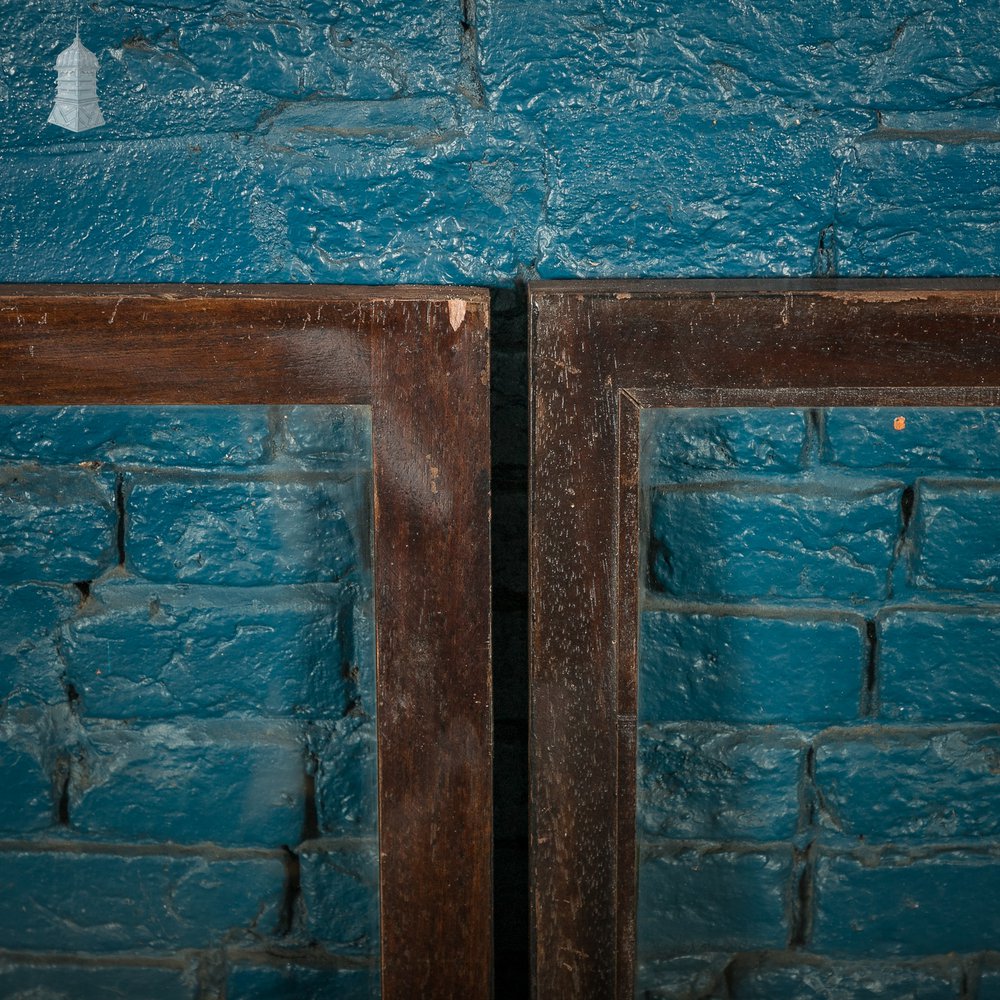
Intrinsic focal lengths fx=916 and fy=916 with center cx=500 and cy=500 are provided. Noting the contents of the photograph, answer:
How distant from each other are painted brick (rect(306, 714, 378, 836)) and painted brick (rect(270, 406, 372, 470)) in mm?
264

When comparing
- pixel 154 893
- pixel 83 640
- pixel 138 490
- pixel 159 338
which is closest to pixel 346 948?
pixel 154 893

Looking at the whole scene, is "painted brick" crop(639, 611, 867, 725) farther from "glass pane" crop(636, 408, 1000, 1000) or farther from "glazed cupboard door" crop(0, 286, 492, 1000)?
"glazed cupboard door" crop(0, 286, 492, 1000)

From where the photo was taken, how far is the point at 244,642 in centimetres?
91

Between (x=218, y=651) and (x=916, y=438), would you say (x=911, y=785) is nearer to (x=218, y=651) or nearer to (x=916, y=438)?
(x=916, y=438)

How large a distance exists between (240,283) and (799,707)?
2.25 feet

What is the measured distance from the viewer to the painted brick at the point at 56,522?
0.90 metres

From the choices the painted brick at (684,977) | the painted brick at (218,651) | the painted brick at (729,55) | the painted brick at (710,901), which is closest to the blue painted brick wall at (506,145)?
the painted brick at (729,55)

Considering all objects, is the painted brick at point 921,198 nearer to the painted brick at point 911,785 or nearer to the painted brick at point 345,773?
the painted brick at point 911,785

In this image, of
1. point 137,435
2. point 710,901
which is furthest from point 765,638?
point 137,435

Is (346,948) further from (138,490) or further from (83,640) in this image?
(138,490)

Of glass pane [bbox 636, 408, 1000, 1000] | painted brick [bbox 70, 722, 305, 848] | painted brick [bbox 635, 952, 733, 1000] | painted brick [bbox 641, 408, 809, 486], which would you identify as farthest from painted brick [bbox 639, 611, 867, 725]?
painted brick [bbox 70, 722, 305, 848]

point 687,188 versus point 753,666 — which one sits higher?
point 687,188

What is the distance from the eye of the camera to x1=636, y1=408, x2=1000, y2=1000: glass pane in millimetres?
879

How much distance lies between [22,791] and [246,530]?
37 cm
